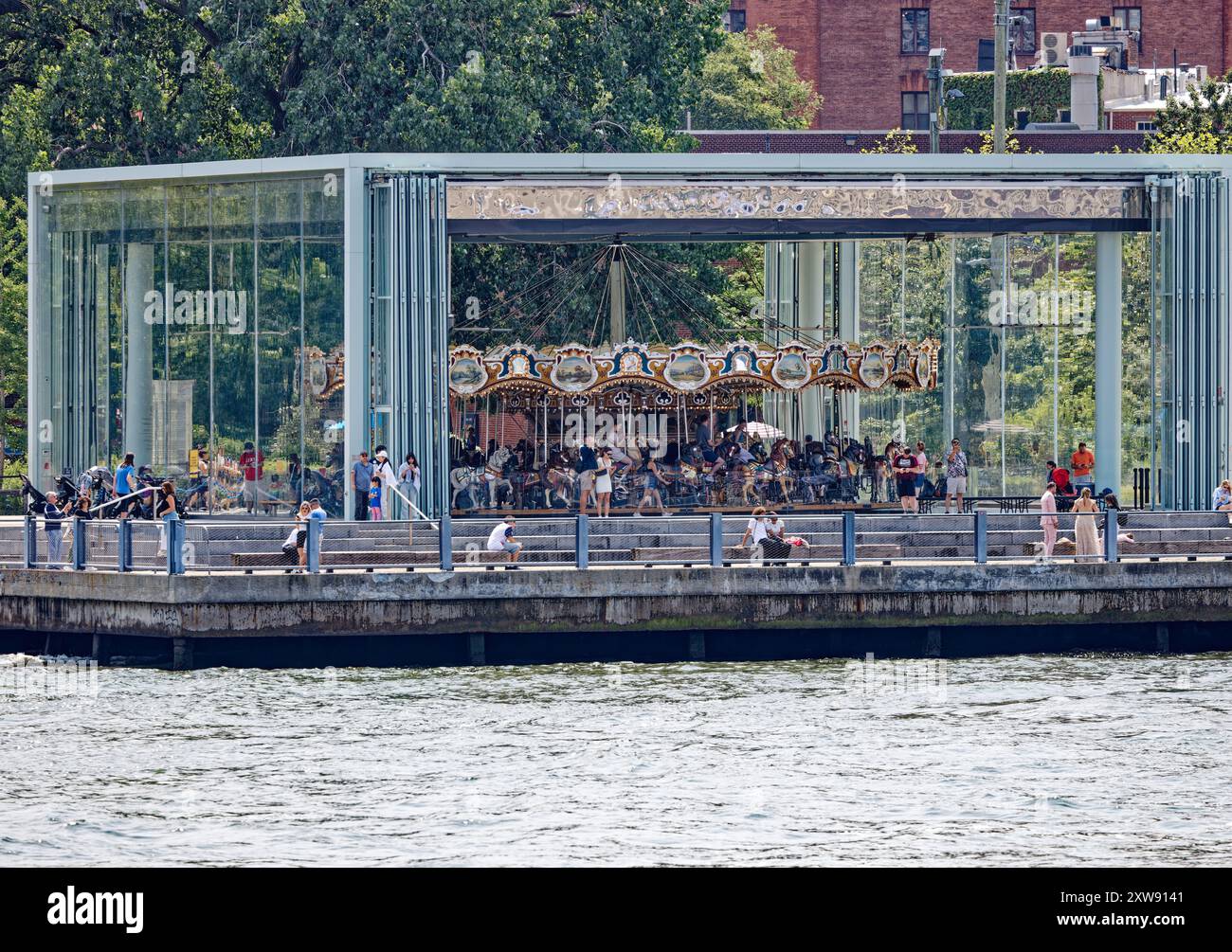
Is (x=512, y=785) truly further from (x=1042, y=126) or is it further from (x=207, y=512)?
(x=1042, y=126)

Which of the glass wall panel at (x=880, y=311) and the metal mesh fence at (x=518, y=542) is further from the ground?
the glass wall panel at (x=880, y=311)

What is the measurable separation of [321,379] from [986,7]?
57.0 metres

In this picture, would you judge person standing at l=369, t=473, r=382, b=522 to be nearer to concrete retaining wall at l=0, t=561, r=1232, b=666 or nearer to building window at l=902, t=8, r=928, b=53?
concrete retaining wall at l=0, t=561, r=1232, b=666

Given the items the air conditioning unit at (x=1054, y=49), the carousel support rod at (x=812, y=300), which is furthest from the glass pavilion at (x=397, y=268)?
the air conditioning unit at (x=1054, y=49)

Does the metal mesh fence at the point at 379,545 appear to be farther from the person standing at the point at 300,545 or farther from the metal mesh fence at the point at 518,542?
the metal mesh fence at the point at 518,542

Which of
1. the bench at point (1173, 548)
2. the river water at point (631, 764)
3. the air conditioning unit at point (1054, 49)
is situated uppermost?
the air conditioning unit at point (1054, 49)

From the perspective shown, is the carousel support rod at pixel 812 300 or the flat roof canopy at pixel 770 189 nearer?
the flat roof canopy at pixel 770 189

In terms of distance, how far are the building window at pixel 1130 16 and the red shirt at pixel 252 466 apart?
59.6 meters

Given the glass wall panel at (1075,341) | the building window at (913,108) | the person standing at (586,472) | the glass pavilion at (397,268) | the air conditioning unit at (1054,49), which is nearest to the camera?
the glass pavilion at (397,268)

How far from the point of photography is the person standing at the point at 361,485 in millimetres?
39406

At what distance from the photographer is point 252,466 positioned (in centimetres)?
4144

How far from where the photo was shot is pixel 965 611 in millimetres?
34312

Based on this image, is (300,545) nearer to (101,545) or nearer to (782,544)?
(101,545)

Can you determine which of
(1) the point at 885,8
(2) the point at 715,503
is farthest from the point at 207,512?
(1) the point at 885,8
